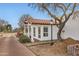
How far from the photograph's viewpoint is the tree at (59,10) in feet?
18.6

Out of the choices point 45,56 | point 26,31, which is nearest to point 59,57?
point 45,56

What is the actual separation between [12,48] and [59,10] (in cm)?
93

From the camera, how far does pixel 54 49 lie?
225 inches

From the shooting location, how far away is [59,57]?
18.5ft

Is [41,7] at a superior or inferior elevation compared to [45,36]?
superior

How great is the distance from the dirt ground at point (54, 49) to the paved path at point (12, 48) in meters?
0.12

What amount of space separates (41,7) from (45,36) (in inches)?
18.4

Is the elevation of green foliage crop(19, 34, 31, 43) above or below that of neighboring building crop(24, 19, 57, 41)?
below

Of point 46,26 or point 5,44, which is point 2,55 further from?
point 46,26

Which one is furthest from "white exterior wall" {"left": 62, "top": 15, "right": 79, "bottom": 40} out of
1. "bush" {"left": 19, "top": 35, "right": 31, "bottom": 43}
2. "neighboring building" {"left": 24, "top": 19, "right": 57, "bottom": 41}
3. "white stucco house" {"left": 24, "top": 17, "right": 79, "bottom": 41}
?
"bush" {"left": 19, "top": 35, "right": 31, "bottom": 43}

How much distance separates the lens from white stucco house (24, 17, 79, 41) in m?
5.69

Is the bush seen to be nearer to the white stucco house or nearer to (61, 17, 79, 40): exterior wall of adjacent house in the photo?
the white stucco house

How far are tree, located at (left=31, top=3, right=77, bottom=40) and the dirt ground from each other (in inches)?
4.8

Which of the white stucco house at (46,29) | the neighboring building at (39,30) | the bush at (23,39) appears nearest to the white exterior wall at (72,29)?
the white stucco house at (46,29)
